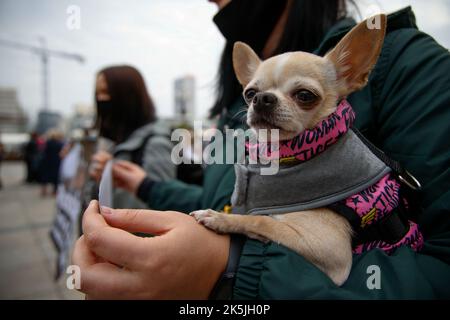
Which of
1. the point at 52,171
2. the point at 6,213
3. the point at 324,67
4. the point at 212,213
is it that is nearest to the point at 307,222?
the point at 212,213

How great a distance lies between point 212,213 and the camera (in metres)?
0.66

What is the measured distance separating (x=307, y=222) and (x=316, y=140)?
18 cm

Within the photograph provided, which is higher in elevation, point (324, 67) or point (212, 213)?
point (324, 67)

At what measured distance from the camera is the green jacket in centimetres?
60

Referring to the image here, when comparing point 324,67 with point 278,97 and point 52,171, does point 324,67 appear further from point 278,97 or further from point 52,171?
point 52,171

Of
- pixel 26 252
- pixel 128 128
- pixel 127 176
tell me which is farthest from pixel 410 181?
pixel 26 252

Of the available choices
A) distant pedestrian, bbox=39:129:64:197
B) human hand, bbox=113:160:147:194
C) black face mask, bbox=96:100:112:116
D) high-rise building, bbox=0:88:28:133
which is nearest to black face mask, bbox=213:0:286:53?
black face mask, bbox=96:100:112:116

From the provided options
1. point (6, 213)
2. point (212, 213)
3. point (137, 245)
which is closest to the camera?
point (137, 245)

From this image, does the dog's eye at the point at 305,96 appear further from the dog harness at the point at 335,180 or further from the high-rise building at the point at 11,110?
the high-rise building at the point at 11,110

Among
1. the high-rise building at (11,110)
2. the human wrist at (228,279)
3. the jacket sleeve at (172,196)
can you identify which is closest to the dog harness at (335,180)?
the human wrist at (228,279)

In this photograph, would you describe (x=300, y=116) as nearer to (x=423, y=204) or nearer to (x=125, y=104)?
(x=423, y=204)

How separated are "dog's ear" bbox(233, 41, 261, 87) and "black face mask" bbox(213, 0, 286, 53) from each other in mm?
64

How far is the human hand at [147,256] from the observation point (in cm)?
56
